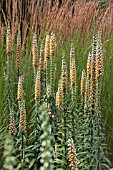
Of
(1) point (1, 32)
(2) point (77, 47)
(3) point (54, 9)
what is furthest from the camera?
(3) point (54, 9)

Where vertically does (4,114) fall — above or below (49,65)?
below

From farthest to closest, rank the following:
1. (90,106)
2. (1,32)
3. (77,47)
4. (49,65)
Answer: (77,47), (1,32), (49,65), (90,106)

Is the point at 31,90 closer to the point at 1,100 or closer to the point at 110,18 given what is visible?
the point at 1,100

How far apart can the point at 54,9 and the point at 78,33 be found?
0.65 metres

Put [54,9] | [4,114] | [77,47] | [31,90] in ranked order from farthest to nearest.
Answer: [54,9]
[77,47]
[31,90]
[4,114]

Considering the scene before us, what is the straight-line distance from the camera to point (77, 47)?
6375 mm

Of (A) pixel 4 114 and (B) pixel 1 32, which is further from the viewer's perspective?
(B) pixel 1 32

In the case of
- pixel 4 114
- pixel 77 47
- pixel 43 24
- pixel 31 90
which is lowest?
pixel 4 114

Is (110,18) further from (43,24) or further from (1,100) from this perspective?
(1,100)

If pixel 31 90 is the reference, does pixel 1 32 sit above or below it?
above

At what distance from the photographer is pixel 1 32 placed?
19.5 feet

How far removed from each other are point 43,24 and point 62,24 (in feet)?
1.04

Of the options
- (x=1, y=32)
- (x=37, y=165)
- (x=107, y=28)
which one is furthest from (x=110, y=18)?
(x=37, y=165)

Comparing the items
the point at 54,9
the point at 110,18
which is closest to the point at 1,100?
the point at 54,9
